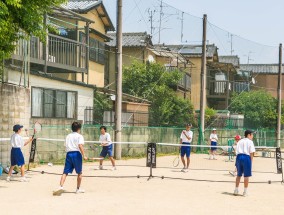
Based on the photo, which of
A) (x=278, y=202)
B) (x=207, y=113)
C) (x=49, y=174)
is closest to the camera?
(x=278, y=202)

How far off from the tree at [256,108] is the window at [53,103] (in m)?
31.0

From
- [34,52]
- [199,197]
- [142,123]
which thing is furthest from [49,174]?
[142,123]

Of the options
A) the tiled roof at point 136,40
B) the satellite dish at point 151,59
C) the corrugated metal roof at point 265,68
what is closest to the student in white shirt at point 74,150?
the tiled roof at point 136,40

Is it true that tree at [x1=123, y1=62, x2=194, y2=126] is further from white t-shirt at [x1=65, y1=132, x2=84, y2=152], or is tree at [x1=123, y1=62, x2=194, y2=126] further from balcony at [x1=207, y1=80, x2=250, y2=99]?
white t-shirt at [x1=65, y1=132, x2=84, y2=152]

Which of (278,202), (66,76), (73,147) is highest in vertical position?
(66,76)

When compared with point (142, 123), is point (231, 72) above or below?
above

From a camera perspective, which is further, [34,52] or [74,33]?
[74,33]

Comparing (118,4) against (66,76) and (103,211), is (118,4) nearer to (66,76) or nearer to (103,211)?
(66,76)

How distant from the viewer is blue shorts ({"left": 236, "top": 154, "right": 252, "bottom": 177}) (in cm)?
1241

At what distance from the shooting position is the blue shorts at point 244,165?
12.4 m

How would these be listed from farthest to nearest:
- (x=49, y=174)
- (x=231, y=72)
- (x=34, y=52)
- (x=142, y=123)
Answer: (x=231, y=72), (x=142, y=123), (x=34, y=52), (x=49, y=174)

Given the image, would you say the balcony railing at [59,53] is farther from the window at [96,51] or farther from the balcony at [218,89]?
the balcony at [218,89]

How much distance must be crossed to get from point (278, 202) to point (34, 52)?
15766 mm

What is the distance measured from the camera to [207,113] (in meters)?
44.6
